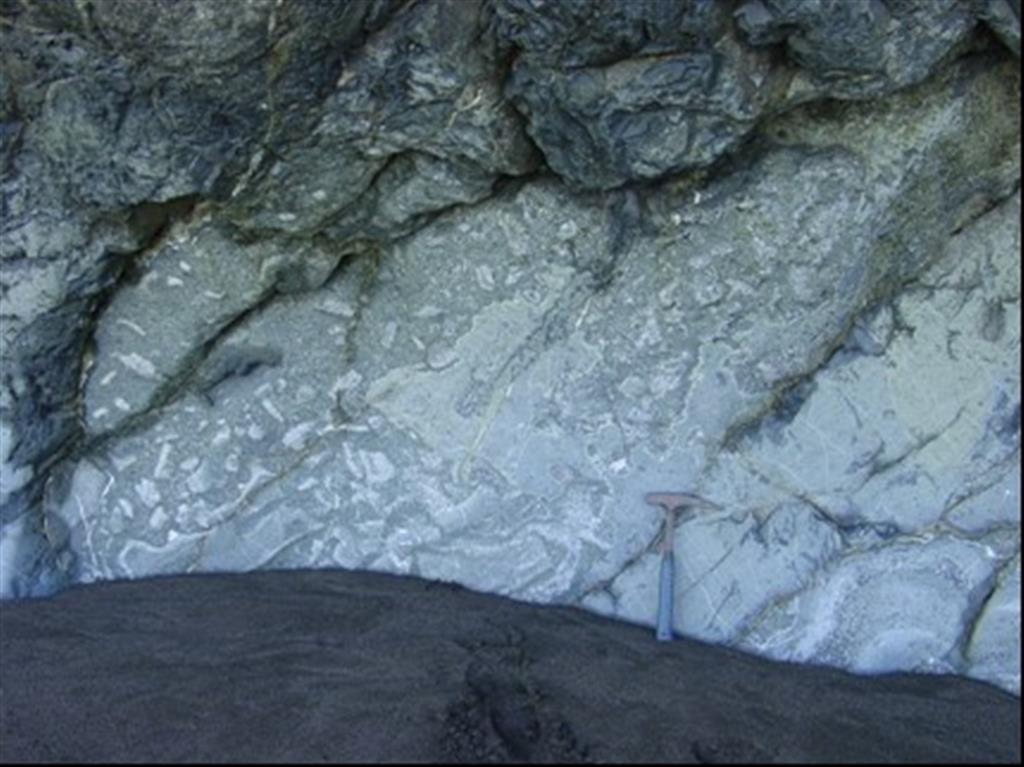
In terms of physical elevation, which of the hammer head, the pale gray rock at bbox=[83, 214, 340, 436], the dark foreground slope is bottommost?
the dark foreground slope

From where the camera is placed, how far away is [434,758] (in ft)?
8.30

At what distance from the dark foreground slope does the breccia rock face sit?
0.19 metres

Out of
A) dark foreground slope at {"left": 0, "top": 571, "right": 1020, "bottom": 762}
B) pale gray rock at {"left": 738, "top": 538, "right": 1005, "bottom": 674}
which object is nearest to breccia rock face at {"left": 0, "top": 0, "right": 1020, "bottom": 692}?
pale gray rock at {"left": 738, "top": 538, "right": 1005, "bottom": 674}

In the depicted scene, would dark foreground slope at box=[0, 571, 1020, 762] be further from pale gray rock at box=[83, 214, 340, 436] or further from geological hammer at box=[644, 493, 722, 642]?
pale gray rock at box=[83, 214, 340, 436]

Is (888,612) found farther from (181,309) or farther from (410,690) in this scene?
(181,309)

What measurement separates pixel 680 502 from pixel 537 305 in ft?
1.71

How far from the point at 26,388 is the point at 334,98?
0.95 metres

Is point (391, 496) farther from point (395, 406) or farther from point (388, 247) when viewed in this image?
point (388, 247)

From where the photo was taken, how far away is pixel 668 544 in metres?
3.43

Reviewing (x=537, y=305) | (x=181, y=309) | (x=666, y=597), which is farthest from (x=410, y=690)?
(x=181, y=309)

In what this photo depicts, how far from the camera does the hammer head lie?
3.45m

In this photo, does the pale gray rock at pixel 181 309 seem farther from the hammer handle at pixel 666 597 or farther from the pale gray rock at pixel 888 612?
the pale gray rock at pixel 888 612

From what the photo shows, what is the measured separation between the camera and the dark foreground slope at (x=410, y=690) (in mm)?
2613

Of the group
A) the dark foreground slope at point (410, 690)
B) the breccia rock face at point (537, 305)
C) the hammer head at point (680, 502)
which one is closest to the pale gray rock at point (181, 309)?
the breccia rock face at point (537, 305)
